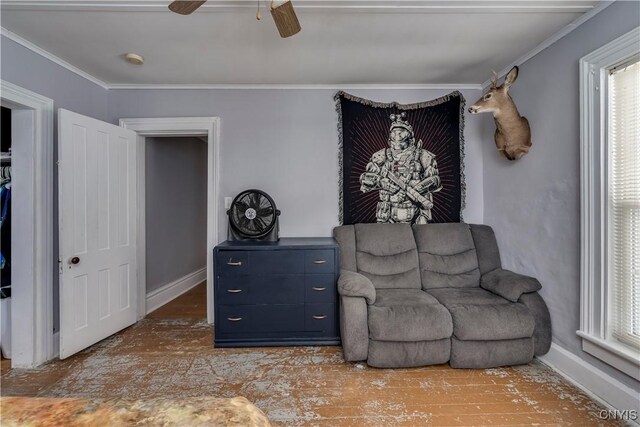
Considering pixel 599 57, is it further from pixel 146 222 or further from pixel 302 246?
pixel 146 222

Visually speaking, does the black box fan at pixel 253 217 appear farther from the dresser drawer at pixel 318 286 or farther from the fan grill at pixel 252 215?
the dresser drawer at pixel 318 286

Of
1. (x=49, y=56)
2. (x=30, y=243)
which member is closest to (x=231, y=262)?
(x=30, y=243)

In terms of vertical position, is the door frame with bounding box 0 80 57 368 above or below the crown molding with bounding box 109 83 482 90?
below

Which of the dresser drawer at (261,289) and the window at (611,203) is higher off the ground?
the window at (611,203)

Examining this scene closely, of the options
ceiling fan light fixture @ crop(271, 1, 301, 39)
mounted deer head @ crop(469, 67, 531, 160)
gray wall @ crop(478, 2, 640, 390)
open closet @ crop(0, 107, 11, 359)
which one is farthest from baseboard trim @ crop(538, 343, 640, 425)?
open closet @ crop(0, 107, 11, 359)

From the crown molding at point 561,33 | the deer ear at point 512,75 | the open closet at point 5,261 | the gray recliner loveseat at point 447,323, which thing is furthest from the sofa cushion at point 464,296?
the open closet at point 5,261

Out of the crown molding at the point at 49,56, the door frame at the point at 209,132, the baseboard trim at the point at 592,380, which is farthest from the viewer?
the door frame at the point at 209,132

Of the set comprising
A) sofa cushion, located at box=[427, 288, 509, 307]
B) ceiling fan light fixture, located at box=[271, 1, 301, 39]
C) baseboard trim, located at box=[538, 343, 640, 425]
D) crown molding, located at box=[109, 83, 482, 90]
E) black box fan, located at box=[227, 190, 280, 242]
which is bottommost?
baseboard trim, located at box=[538, 343, 640, 425]

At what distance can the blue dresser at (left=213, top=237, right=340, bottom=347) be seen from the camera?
231 centimetres

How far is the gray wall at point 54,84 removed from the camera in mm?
1929

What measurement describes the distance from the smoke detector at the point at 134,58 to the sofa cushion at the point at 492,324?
3.11 meters

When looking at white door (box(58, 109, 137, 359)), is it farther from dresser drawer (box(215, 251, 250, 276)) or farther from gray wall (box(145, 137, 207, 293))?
dresser drawer (box(215, 251, 250, 276))

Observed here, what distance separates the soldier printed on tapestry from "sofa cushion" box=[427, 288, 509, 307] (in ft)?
2.42

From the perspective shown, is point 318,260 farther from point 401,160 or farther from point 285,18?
point 285,18
